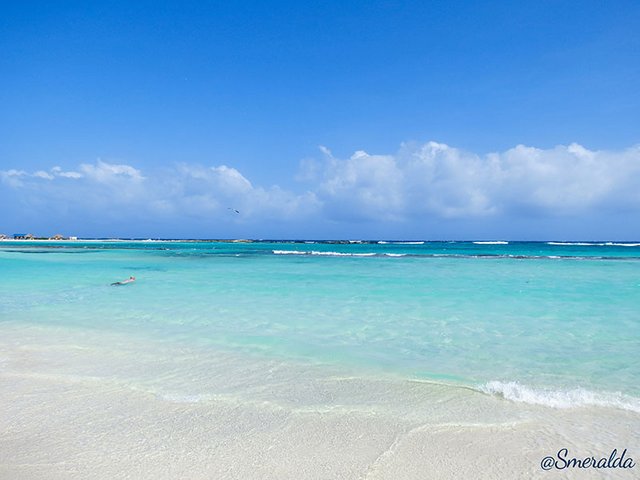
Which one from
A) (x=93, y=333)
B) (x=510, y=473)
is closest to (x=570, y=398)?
(x=510, y=473)

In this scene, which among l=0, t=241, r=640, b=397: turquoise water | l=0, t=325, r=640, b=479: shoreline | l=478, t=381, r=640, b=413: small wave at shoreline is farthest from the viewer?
l=0, t=241, r=640, b=397: turquoise water

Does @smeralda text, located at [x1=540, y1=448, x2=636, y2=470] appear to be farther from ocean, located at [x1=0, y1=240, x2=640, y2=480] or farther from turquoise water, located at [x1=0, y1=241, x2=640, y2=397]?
turquoise water, located at [x1=0, y1=241, x2=640, y2=397]

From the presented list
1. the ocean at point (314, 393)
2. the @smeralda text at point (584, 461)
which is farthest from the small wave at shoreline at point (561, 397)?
the @smeralda text at point (584, 461)

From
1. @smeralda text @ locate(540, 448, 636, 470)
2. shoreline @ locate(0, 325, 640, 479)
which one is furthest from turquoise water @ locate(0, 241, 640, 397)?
@smeralda text @ locate(540, 448, 636, 470)

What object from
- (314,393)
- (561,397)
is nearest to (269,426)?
(314,393)

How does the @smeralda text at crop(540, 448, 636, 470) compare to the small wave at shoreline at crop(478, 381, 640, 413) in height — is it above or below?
below

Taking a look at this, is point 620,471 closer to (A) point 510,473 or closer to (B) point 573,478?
(B) point 573,478

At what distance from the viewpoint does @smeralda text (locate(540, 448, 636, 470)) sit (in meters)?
2.95

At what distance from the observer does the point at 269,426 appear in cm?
356

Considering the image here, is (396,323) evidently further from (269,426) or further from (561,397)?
(269,426)

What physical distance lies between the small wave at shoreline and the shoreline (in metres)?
0.12

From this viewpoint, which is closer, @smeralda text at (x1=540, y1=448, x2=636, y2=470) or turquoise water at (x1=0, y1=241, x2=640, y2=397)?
@smeralda text at (x1=540, y1=448, x2=636, y2=470)

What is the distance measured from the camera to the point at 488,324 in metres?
8.07

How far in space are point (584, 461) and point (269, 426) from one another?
2573 mm
